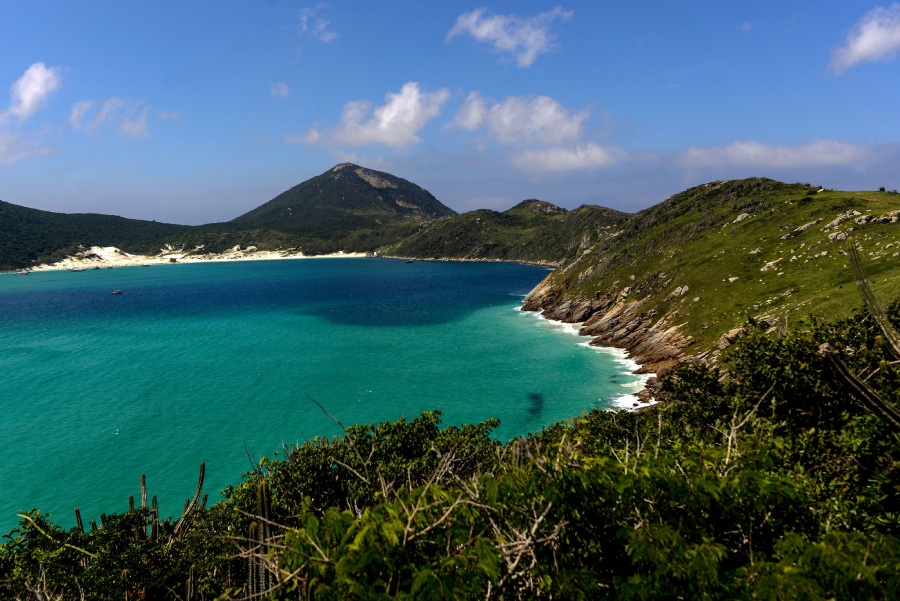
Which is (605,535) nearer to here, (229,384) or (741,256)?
(229,384)

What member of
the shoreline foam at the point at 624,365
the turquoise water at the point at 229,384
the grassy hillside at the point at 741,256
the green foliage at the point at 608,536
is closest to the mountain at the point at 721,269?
the grassy hillside at the point at 741,256

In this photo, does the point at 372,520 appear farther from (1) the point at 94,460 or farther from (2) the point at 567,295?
(2) the point at 567,295

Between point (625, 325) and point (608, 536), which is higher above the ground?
point (608, 536)

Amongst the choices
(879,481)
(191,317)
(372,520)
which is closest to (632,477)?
(372,520)

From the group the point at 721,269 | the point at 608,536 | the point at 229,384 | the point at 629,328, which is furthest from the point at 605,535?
the point at 721,269

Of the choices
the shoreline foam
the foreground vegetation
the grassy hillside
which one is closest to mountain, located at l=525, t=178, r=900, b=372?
the grassy hillside

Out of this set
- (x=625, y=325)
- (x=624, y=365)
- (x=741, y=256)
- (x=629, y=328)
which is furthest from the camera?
(x=625, y=325)

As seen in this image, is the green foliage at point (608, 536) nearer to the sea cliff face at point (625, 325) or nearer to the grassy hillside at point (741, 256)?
the grassy hillside at point (741, 256)

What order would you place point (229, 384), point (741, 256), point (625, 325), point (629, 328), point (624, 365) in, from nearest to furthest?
point (229, 384), point (624, 365), point (741, 256), point (629, 328), point (625, 325)
